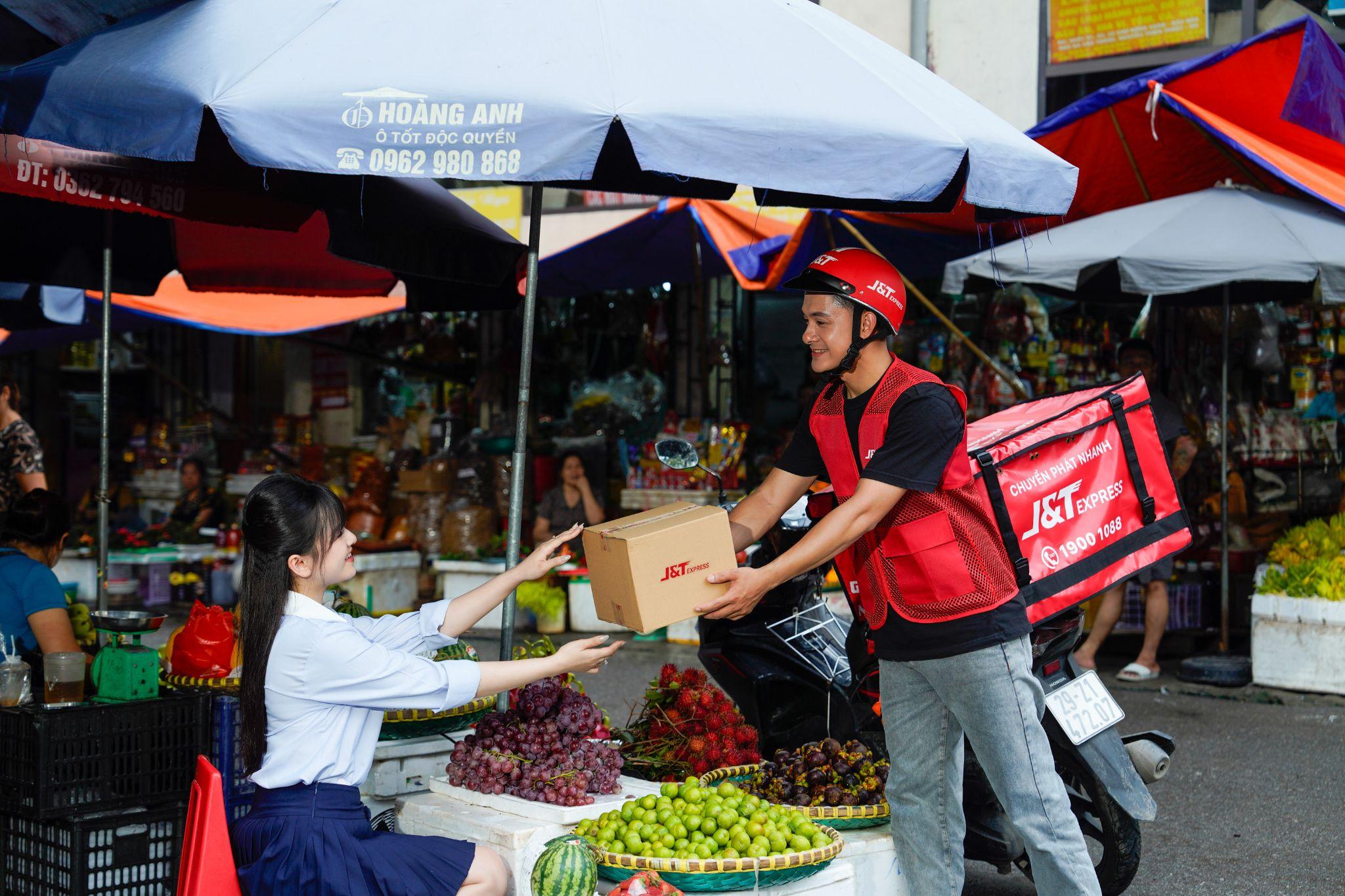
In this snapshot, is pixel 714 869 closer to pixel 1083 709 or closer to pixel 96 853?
pixel 1083 709

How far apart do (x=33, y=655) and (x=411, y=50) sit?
261cm

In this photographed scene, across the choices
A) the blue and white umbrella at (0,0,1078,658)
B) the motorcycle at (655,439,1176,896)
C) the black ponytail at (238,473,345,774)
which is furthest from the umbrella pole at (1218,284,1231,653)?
the black ponytail at (238,473,345,774)

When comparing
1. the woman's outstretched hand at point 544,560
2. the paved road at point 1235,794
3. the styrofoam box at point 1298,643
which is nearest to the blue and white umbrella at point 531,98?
the woman's outstretched hand at point 544,560

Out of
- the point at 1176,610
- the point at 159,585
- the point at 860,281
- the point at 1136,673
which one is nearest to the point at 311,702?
the point at 860,281

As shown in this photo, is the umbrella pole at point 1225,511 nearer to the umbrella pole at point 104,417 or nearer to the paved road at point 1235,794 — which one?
the paved road at point 1235,794

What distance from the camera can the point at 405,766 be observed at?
15.1ft

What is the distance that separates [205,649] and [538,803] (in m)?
1.43

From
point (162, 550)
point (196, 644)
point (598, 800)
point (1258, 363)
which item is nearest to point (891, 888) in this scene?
point (598, 800)

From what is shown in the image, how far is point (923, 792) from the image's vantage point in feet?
12.6

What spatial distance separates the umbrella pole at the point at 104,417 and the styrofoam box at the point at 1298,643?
21.3 feet

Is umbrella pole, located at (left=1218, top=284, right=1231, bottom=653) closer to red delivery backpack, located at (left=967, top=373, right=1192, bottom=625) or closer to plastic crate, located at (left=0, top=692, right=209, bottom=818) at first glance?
red delivery backpack, located at (left=967, top=373, right=1192, bottom=625)

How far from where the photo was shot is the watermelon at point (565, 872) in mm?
3402

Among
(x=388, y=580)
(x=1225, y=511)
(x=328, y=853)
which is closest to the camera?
(x=328, y=853)

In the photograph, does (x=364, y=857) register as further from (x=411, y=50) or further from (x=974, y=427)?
(x=974, y=427)
